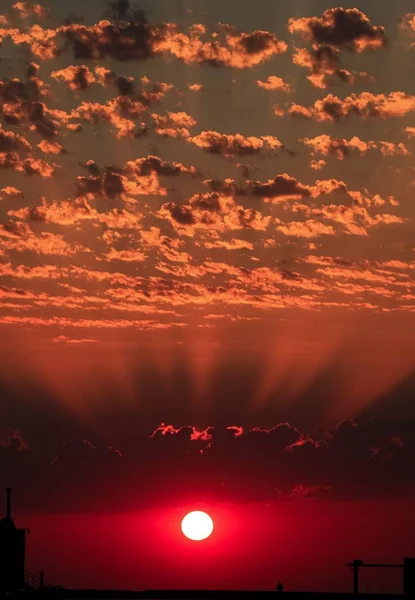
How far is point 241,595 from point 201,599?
27407 mm

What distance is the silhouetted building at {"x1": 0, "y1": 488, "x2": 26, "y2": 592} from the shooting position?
5290 inches

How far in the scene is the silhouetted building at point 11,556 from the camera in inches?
5290

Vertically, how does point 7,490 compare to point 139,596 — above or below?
above

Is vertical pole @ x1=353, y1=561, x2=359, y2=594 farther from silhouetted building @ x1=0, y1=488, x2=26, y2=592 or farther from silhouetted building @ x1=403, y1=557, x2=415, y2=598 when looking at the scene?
silhouetted building @ x1=0, y1=488, x2=26, y2=592

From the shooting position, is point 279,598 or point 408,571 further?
point 279,598

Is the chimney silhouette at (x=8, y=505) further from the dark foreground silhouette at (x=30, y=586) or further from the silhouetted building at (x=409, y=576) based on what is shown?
the silhouetted building at (x=409, y=576)

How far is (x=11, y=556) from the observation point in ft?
445

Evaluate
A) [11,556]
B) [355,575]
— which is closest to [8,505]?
[11,556]

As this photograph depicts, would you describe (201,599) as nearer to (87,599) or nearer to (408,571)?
(87,599)

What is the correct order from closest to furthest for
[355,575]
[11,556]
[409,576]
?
1. [409,576]
2. [11,556]
3. [355,575]

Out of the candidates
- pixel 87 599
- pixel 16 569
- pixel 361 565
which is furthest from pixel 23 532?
pixel 361 565

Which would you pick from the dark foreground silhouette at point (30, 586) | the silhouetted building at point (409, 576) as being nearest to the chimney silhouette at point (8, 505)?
the dark foreground silhouette at point (30, 586)

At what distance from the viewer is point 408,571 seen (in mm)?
124125

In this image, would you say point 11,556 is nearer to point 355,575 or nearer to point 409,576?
point 355,575
